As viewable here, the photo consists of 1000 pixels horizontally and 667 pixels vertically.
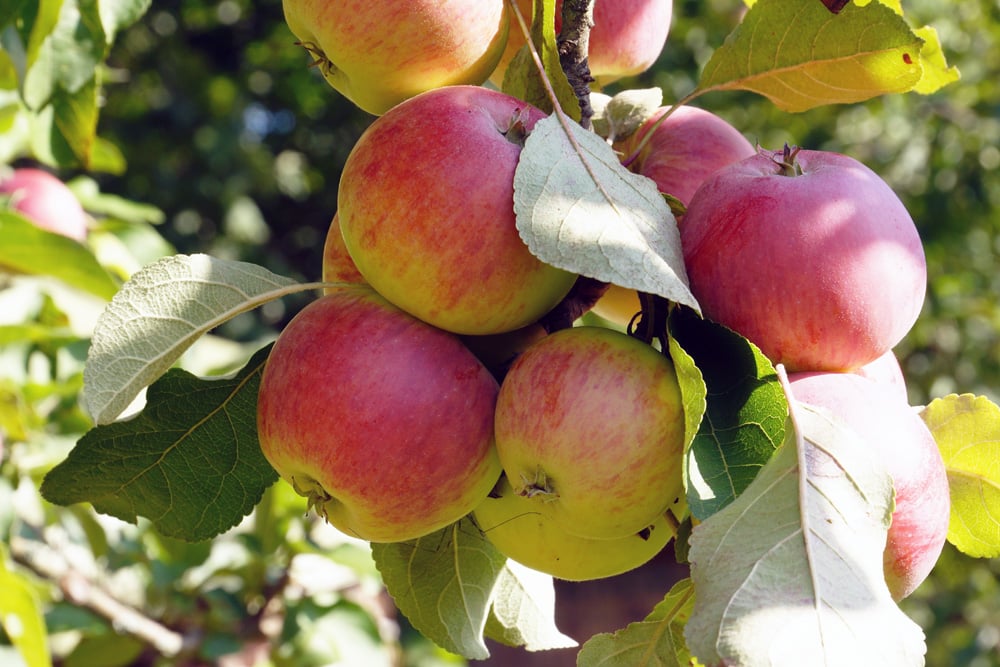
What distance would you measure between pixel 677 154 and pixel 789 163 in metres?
0.12

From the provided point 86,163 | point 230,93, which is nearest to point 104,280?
point 86,163

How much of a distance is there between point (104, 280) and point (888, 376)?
865 millimetres

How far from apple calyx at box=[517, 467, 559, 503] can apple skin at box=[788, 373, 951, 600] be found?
16cm

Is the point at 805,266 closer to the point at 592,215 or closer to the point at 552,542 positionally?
the point at 592,215

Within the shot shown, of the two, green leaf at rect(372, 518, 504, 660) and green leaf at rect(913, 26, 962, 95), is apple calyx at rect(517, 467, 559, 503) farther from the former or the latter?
green leaf at rect(913, 26, 962, 95)

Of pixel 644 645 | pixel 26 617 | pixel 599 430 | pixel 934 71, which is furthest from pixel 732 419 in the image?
pixel 26 617

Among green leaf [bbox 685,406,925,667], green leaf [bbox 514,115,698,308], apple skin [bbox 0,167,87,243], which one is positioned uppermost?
green leaf [bbox 514,115,698,308]

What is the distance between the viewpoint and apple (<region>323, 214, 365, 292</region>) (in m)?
0.75

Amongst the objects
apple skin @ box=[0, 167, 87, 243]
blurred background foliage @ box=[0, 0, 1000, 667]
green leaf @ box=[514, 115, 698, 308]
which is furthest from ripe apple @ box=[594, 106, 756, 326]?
blurred background foliage @ box=[0, 0, 1000, 667]

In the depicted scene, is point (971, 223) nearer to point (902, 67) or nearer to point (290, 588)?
point (290, 588)

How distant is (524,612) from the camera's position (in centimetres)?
83

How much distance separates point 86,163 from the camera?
1072 mm

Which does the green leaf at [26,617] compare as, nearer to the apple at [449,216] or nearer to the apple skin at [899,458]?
the apple at [449,216]

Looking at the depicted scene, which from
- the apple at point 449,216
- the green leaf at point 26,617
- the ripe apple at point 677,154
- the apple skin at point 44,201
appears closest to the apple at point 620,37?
the ripe apple at point 677,154
